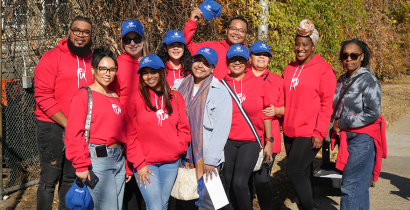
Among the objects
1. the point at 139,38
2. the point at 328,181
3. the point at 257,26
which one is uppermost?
the point at 257,26

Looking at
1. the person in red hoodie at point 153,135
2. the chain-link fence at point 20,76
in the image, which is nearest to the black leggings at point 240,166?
the person in red hoodie at point 153,135

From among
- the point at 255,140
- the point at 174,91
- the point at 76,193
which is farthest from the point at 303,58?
the point at 76,193

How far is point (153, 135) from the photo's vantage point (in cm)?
302

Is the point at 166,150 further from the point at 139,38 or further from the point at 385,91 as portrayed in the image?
the point at 385,91

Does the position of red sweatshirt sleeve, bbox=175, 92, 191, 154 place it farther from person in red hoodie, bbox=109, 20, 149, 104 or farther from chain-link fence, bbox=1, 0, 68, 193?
chain-link fence, bbox=1, 0, 68, 193

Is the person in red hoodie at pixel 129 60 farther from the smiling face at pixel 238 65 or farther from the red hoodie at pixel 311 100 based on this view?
the red hoodie at pixel 311 100

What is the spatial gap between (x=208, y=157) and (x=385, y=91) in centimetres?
1546

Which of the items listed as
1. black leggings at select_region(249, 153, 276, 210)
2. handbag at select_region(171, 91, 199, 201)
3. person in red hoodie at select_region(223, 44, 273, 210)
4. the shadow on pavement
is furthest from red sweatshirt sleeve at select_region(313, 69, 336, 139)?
the shadow on pavement

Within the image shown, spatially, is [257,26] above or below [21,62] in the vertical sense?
above

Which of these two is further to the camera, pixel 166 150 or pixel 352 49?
pixel 352 49

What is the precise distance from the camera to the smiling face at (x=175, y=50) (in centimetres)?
373

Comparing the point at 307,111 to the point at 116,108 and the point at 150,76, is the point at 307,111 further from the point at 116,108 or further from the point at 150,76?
the point at 116,108

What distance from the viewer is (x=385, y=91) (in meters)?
16.2

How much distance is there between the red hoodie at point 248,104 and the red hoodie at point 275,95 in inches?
6.8
